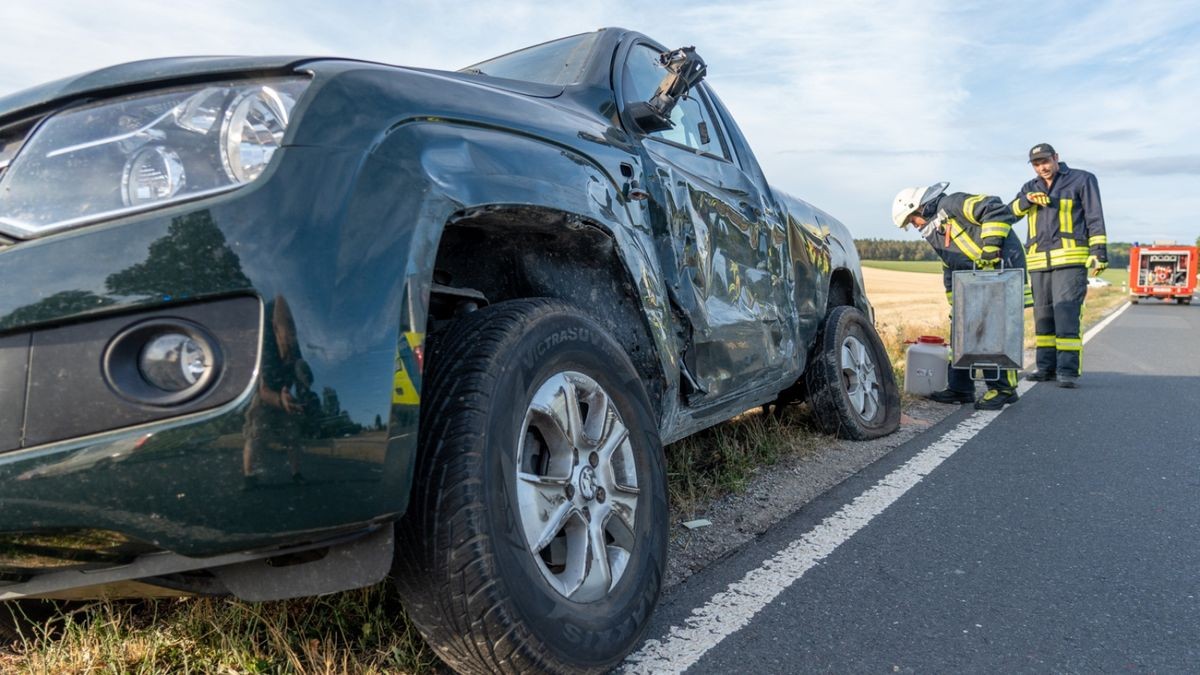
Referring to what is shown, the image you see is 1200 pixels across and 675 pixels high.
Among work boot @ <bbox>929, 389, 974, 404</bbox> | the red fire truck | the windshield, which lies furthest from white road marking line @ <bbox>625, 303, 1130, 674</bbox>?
the red fire truck

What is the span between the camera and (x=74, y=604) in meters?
2.28

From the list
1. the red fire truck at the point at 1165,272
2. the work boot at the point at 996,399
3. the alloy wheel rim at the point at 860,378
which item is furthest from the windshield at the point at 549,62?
the red fire truck at the point at 1165,272

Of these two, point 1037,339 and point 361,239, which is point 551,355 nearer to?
point 361,239

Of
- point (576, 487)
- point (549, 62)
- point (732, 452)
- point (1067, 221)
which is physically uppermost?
point (549, 62)

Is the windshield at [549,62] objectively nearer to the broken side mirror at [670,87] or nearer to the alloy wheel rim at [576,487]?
the broken side mirror at [670,87]

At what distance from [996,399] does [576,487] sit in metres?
5.27

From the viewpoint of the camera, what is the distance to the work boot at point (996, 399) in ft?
20.6

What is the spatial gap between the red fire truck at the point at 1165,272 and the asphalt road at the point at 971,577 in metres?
32.1

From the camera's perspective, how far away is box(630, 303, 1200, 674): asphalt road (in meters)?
2.16

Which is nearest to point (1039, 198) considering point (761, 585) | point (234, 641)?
point (761, 585)

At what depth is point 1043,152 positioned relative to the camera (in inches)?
309

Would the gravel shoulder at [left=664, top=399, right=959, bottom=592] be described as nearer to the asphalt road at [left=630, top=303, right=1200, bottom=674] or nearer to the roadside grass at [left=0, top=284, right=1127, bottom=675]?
the asphalt road at [left=630, top=303, right=1200, bottom=674]

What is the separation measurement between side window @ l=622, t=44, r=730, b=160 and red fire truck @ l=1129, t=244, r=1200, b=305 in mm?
34223

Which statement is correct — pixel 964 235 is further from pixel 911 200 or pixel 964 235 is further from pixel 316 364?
pixel 316 364
